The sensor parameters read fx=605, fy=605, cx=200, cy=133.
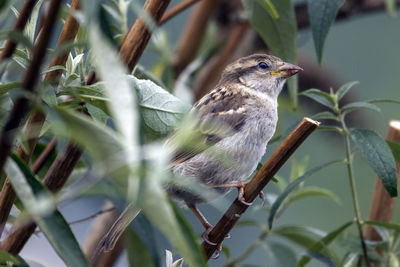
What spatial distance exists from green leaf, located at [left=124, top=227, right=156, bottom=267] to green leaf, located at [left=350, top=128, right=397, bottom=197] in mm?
560

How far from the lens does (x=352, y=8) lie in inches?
102

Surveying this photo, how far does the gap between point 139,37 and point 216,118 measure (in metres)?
0.72

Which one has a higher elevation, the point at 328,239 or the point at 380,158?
the point at 380,158

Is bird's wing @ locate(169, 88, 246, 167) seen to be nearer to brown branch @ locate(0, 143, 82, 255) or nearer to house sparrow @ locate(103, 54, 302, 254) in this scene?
house sparrow @ locate(103, 54, 302, 254)

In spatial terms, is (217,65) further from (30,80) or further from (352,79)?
(30,80)

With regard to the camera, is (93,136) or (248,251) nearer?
(93,136)

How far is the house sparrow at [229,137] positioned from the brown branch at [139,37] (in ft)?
1.45

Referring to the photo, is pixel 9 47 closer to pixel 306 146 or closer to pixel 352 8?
pixel 352 8

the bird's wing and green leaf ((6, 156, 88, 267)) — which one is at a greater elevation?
green leaf ((6, 156, 88, 267))

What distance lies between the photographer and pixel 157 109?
1.07m

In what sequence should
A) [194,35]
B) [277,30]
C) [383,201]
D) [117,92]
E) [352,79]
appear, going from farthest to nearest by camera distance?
[352,79] < [194,35] < [383,201] < [277,30] < [117,92]

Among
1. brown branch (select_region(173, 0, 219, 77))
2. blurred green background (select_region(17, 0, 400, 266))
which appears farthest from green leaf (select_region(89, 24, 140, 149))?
blurred green background (select_region(17, 0, 400, 266))

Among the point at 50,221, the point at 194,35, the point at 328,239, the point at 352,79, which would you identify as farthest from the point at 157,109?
the point at 352,79

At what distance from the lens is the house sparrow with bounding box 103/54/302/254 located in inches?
67.4
